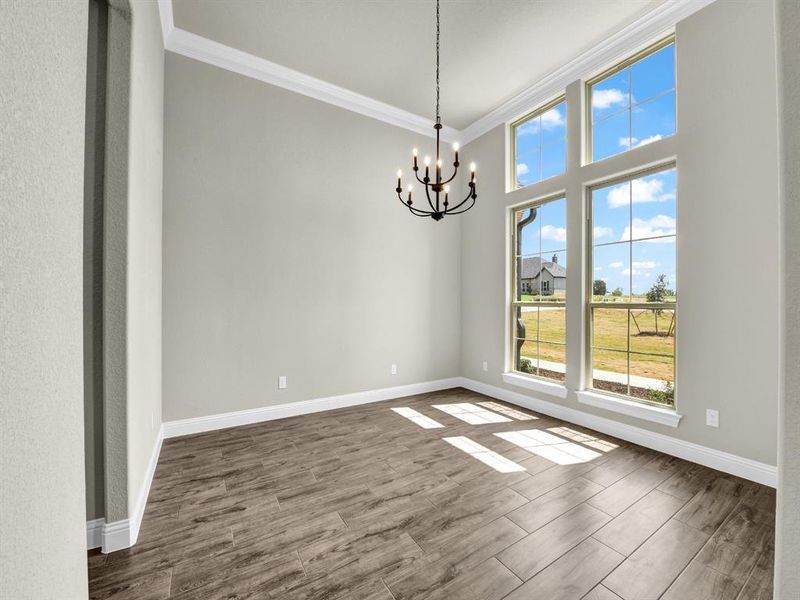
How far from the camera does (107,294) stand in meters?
1.67

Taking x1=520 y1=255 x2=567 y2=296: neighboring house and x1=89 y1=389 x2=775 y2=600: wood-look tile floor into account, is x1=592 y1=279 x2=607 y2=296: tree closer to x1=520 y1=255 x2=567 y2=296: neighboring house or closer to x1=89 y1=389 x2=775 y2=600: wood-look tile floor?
x1=520 y1=255 x2=567 y2=296: neighboring house

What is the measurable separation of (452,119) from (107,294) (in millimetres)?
4154

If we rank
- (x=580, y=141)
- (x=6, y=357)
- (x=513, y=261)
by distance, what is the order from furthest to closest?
(x=513, y=261) → (x=580, y=141) → (x=6, y=357)

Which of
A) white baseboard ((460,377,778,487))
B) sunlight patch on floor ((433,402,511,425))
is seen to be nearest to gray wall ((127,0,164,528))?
sunlight patch on floor ((433,402,511,425))

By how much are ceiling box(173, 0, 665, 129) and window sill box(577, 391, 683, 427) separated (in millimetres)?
3191

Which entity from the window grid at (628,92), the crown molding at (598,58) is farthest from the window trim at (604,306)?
the crown molding at (598,58)

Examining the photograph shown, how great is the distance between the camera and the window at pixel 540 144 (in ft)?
12.2

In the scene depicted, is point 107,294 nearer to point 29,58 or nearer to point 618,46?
point 29,58

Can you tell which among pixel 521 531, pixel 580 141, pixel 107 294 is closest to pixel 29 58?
pixel 107 294

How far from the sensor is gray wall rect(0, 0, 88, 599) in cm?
64

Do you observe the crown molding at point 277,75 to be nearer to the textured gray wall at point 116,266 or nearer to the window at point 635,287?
the textured gray wall at point 116,266

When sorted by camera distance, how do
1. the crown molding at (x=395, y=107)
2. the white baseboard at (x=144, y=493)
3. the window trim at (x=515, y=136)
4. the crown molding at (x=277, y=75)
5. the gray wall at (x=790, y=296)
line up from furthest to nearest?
the window trim at (x=515, y=136)
the crown molding at (x=277, y=75)
the crown molding at (x=395, y=107)
the white baseboard at (x=144, y=493)
the gray wall at (x=790, y=296)

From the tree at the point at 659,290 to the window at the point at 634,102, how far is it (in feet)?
3.79

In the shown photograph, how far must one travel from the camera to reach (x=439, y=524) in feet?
6.22
